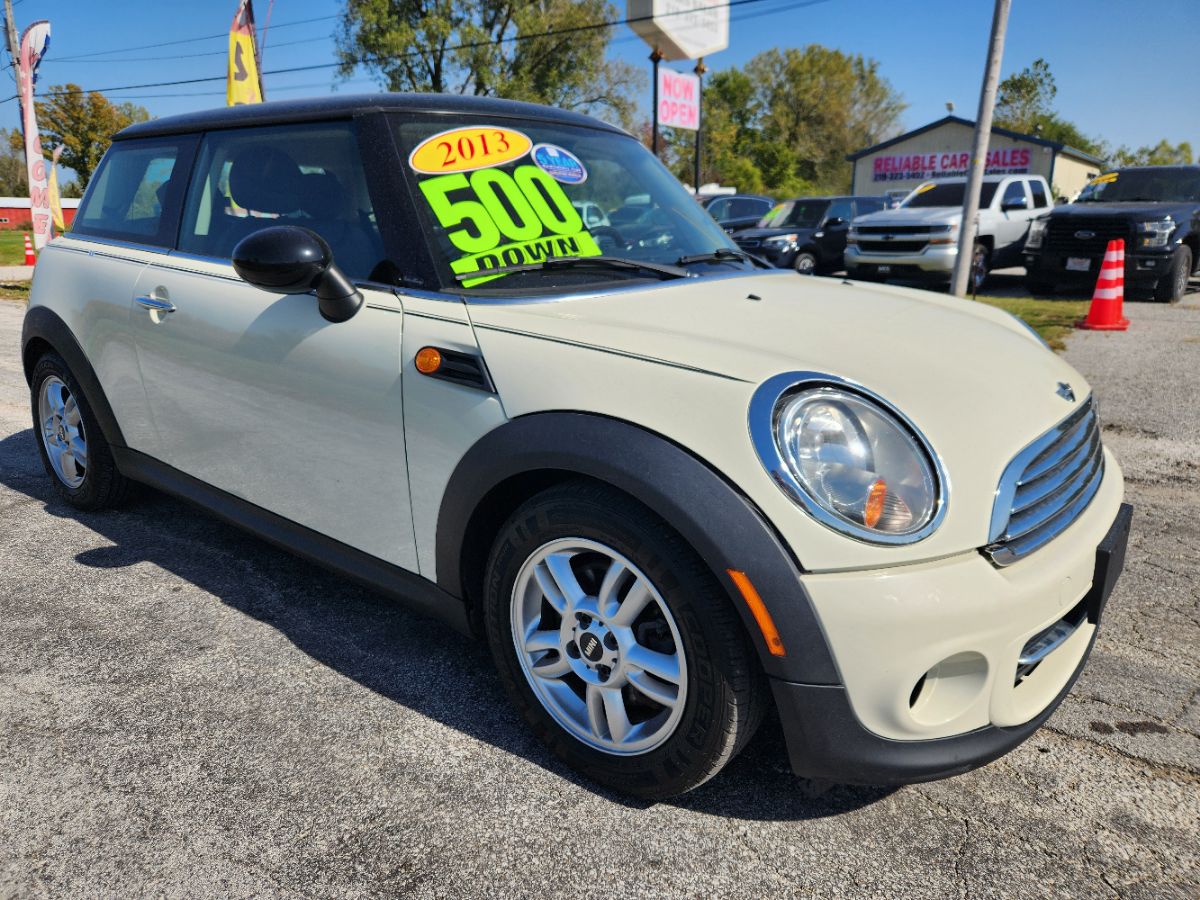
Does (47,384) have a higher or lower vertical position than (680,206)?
lower

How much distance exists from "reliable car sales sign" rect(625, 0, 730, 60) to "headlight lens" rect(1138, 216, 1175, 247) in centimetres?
1793

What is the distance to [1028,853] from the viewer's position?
189 centimetres

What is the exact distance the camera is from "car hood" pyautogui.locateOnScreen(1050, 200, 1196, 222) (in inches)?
433

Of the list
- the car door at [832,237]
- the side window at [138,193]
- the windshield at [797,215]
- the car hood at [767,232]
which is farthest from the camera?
the windshield at [797,215]

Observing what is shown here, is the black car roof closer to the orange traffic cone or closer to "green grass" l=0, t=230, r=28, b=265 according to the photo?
the orange traffic cone

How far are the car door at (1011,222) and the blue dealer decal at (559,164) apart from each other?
11990 millimetres

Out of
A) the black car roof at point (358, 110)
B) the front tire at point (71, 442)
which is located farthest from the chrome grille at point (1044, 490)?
the front tire at point (71, 442)

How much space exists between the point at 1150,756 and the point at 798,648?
1.21 metres

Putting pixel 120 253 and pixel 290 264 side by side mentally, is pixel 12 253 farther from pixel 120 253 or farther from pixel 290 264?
pixel 290 264

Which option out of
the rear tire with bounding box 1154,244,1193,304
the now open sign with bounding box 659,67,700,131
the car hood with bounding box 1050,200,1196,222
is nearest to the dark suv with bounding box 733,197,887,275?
the car hood with bounding box 1050,200,1196,222

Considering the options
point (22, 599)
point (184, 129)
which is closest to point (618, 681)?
point (22, 599)

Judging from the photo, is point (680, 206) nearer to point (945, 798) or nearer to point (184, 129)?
point (184, 129)

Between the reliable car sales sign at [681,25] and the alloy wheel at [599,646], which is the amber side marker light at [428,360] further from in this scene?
the reliable car sales sign at [681,25]

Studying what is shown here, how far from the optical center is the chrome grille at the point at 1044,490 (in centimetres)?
176
